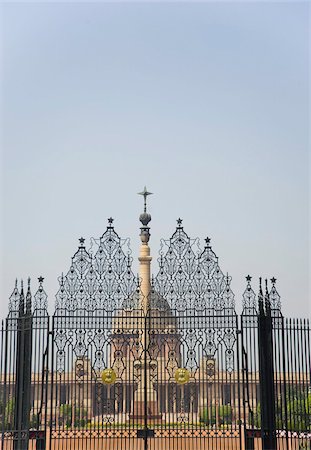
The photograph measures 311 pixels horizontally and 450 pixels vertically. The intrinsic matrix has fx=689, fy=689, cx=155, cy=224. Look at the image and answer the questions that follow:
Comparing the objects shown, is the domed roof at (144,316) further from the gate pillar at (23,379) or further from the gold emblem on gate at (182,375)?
the gate pillar at (23,379)

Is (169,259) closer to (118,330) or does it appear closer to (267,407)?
(118,330)

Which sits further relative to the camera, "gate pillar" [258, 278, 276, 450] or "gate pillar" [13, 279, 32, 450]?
"gate pillar" [258, 278, 276, 450]

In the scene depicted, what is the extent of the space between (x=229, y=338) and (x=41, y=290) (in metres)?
4.09

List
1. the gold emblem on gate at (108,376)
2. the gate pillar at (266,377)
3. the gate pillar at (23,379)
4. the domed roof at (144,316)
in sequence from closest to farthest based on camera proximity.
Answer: the gate pillar at (23,379) → the gate pillar at (266,377) → the domed roof at (144,316) → the gold emblem on gate at (108,376)

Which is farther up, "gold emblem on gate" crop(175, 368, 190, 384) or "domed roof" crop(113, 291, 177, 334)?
"domed roof" crop(113, 291, 177, 334)

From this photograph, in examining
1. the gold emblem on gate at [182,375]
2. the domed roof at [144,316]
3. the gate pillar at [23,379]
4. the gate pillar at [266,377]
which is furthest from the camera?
the gold emblem on gate at [182,375]

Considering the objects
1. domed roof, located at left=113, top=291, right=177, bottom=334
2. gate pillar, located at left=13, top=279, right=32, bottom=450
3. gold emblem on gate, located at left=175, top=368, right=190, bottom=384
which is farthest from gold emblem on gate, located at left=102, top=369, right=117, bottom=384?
gate pillar, located at left=13, top=279, right=32, bottom=450

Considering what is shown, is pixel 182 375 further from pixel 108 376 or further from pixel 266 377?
pixel 266 377

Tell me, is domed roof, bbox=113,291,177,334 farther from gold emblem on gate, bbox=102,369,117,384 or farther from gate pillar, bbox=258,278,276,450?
gate pillar, bbox=258,278,276,450

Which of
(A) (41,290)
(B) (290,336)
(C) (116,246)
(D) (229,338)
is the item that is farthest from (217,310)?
(A) (41,290)

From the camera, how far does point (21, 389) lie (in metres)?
12.6

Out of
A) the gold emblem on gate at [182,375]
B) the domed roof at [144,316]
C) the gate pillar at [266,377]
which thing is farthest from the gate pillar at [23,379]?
the gate pillar at [266,377]

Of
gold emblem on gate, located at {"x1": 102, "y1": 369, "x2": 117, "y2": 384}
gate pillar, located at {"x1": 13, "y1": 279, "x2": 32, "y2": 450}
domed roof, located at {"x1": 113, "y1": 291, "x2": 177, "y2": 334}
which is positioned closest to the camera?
gate pillar, located at {"x1": 13, "y1": 279, "x2": 32, "y2": 450}

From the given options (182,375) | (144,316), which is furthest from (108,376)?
(144,316)
